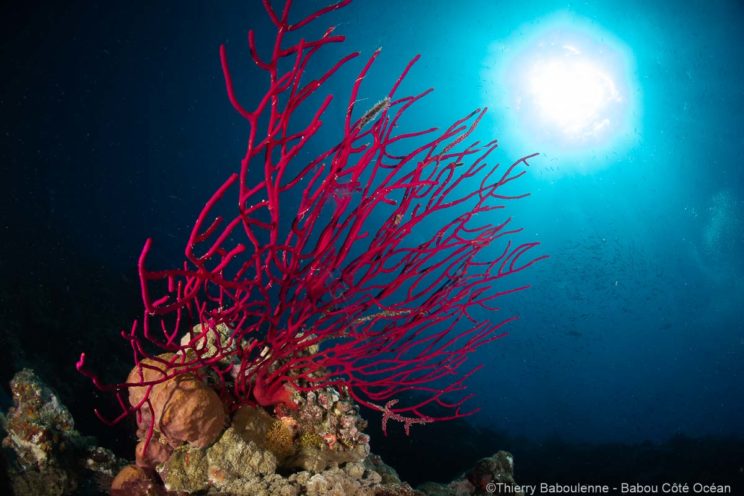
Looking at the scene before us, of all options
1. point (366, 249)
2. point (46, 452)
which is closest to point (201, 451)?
point (46, 452)

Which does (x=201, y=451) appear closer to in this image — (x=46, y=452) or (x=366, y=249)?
(x=46, y=452)

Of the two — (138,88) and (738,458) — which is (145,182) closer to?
(138,88)

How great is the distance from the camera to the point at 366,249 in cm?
1894

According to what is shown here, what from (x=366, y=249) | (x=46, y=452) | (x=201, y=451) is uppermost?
(x=366, y=249)

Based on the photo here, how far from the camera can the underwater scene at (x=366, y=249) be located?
2.61 metres

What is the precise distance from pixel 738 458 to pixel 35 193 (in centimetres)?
3408

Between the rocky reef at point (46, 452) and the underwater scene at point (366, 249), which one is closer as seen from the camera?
the underwater scene at point (366, 249)

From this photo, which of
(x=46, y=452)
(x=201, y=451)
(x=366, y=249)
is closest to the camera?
(x=201, y=451)

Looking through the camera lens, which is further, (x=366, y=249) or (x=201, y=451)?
(x=366, y=249)

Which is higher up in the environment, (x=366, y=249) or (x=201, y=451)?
(x=366, y=249)

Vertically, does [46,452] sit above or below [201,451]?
below

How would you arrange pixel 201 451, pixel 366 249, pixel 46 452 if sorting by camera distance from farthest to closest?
pixel 366 249
pixel 46 452
pixel 201 451

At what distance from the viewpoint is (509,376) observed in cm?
5562

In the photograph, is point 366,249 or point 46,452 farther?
point 366,249
